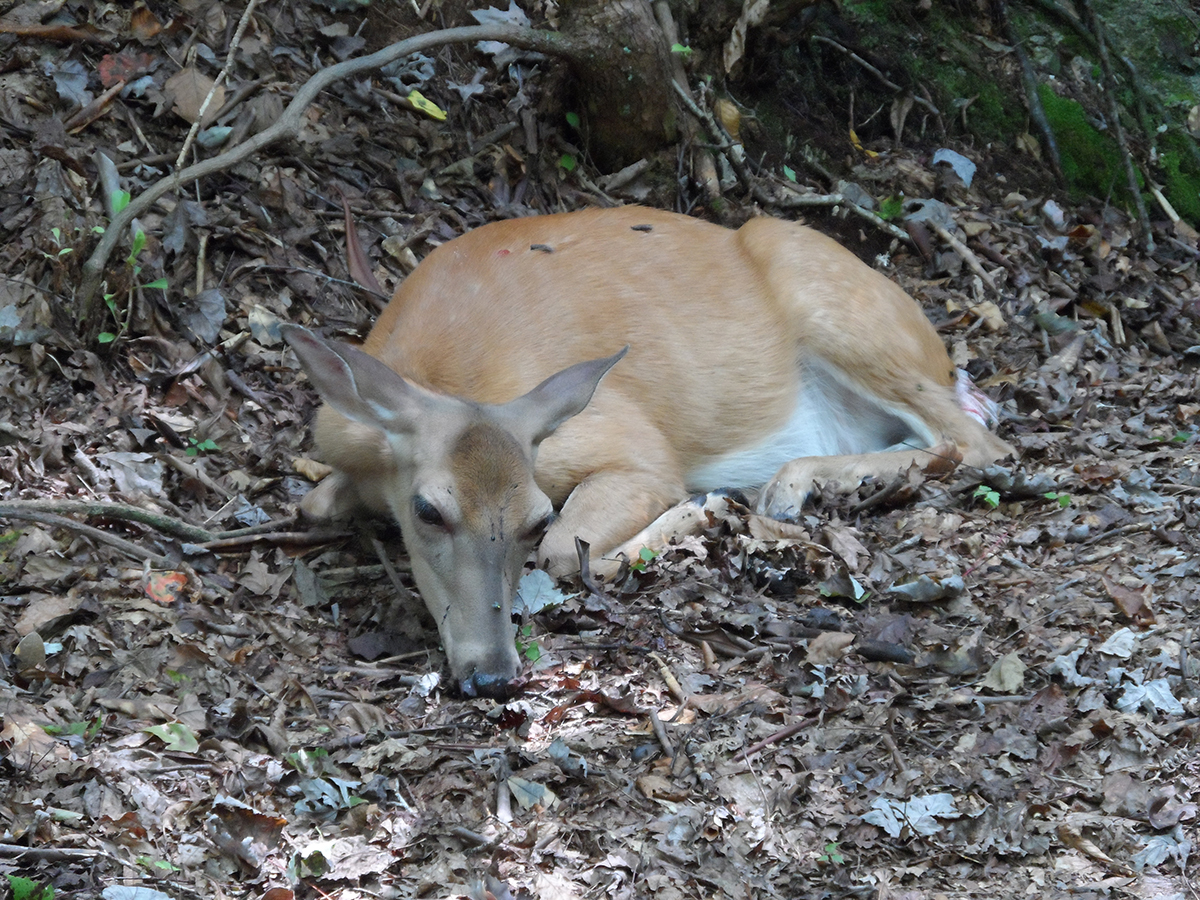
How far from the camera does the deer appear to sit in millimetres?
4566

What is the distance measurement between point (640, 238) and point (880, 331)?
1383 millimetres

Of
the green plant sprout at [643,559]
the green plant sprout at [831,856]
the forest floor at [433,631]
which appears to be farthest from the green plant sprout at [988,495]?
the green plant sprout at [831,856]

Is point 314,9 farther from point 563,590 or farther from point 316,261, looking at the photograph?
point 563,590

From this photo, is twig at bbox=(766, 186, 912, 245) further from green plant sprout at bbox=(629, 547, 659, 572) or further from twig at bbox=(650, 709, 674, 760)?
twig at bbox=(650, 709, 674, 760)

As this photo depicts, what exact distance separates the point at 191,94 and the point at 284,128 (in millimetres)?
780

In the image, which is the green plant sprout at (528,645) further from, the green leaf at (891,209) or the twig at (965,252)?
the green leaf at (891,209)

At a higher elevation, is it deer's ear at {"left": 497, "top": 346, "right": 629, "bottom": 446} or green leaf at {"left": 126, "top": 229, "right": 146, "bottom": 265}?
green leaf at {"left": 126, "top": 229, "right": 146, "bottom": 265}

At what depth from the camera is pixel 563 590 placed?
4973 millimetres

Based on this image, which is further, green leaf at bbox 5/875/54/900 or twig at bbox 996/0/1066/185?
twig at bbox 996/0/1066/185

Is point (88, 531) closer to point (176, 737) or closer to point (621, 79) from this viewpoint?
point (176, 737)

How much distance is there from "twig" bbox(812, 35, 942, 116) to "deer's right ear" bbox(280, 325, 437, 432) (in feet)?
16.8

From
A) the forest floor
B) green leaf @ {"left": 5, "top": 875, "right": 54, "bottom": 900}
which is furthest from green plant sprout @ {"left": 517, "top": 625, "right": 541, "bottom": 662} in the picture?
green leaf @ {"left": 5, "top": 875, "right": 54, "bottom": 900}

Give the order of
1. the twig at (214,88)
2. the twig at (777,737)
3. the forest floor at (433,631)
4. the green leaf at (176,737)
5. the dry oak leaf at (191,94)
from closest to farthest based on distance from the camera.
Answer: the forest floor at (433,631), the green leaf at (176,737), the twig at (777,737), the twig at (214,88), the dry oak leaf at (191,94)

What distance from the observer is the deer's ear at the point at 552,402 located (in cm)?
493
